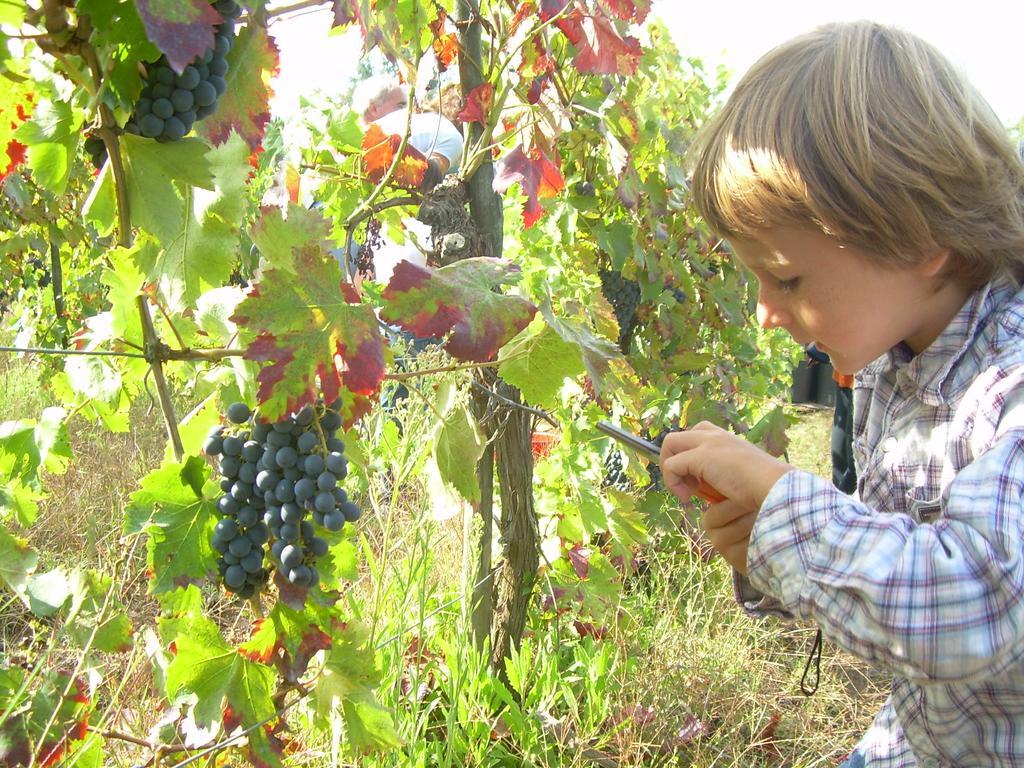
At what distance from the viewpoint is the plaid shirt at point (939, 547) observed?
34.2 inches

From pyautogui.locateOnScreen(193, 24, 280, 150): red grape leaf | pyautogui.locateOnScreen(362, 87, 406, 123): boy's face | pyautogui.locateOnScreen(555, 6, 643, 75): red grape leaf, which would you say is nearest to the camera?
pyautogui.locateOnScreen(193, 24, 280, 150): red grape leaf

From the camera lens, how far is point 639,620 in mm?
2793

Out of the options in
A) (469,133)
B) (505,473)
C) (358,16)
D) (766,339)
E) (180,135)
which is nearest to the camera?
(180,135)

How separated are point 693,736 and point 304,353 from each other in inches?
69.7

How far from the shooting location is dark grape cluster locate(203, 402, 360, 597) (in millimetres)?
1106

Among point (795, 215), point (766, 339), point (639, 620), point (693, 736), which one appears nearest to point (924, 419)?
point (795, 215)

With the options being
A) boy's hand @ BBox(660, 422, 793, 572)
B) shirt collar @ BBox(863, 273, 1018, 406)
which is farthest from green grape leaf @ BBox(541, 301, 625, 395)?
shirt collar @ BBox(863, 273, 1018, 406)

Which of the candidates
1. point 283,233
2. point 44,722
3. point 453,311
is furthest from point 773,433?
point 44,722

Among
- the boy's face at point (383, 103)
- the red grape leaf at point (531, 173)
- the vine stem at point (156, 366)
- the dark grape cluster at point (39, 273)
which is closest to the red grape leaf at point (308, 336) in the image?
the vine stem at point (156, 366)

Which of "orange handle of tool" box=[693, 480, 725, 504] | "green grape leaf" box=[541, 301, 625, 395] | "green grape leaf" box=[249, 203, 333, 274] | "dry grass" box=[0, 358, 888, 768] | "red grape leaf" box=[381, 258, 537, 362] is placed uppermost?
"green grape leaf" box=[249, 203, 333, 274]

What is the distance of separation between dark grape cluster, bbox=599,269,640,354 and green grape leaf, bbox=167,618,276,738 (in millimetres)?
2238

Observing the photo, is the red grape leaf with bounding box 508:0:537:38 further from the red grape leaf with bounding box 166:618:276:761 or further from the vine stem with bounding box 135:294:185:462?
the red grape leaf with bounding box 166:618:276:761

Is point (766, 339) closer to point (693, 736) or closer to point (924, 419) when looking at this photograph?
point (693, 736)

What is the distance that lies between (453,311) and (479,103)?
0.81 metres
